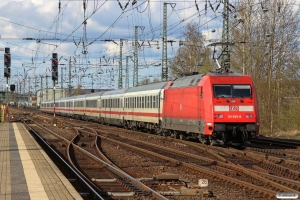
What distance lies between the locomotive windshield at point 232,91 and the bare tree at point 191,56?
3761 centimetres

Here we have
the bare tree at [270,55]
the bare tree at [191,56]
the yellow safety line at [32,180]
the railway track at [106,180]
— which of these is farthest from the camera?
the bare tree at [191,56]

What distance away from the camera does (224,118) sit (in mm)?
19844

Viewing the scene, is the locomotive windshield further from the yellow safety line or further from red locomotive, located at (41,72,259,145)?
the yellow safety line

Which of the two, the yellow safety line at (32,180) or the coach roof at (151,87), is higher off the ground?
the coach roof at (151,87)

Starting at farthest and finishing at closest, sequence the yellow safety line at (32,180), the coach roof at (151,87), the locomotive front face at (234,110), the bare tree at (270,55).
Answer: the bare tree at (270,55) < the coach roof at (151,87) < the locomotive front face at (234,110) < the yellow safety line at (32,180)

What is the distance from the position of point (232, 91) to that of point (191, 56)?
40.1 metres

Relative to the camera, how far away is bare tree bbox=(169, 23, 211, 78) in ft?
193

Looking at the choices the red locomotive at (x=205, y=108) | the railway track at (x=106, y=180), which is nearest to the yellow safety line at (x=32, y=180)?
the railway track at (x=106, y=180)

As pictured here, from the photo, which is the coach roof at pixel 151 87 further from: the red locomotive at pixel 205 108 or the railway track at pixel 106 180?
the railway track at pixel 106 180

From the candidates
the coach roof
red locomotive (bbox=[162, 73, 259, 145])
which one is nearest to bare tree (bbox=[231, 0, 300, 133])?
the coach roof

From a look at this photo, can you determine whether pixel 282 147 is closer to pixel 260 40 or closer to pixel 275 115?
pixel 275 115

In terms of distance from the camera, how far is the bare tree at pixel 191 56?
59.0m

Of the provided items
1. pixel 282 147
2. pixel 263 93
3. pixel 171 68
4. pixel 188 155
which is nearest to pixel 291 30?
pixel 263 93

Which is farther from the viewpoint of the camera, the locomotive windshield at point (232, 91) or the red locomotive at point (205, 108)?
the locomotive windshield at point (232, 91)
